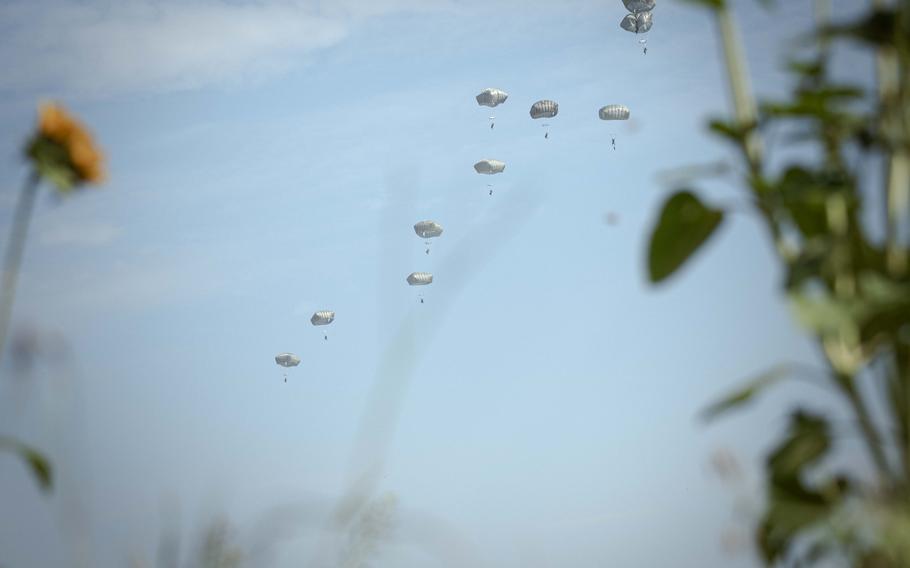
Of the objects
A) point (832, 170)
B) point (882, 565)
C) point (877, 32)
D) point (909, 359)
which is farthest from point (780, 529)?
point (877, 32)

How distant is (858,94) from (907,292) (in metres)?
0.27

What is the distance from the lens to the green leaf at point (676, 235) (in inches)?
46.6

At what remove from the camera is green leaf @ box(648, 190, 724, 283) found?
1185mm

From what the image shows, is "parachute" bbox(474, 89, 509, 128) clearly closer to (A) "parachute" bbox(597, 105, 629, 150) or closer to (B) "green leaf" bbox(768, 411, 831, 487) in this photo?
(A) "parachute" bbox(597, 105, 629, 150)

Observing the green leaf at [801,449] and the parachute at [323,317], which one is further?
the parachute at [323,317]

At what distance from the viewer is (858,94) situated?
3.62 feet

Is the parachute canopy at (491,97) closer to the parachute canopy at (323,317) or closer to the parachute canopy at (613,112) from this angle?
the parachute canopy at (613,112)

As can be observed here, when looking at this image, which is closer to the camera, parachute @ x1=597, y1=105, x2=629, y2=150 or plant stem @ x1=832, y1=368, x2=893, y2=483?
plant stem @ x1=832, y1=368, x2=893, y2=483

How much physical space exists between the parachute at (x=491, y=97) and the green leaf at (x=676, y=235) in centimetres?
4558

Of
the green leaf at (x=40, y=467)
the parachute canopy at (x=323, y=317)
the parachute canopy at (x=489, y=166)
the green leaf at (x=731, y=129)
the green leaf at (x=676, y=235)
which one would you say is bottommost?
the green leaf at (x=40, y=467)

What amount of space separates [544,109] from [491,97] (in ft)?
8.72

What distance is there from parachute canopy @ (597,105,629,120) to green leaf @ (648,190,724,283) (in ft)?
149

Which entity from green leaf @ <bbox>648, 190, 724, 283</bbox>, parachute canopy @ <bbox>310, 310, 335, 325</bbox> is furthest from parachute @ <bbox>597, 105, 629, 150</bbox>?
green leaf @ <bbox>648, 190, 724, 283</bbox>

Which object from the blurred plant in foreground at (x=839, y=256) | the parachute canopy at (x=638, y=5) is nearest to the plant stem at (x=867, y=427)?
the blurred plant in foreground at (x=839, y=256)
